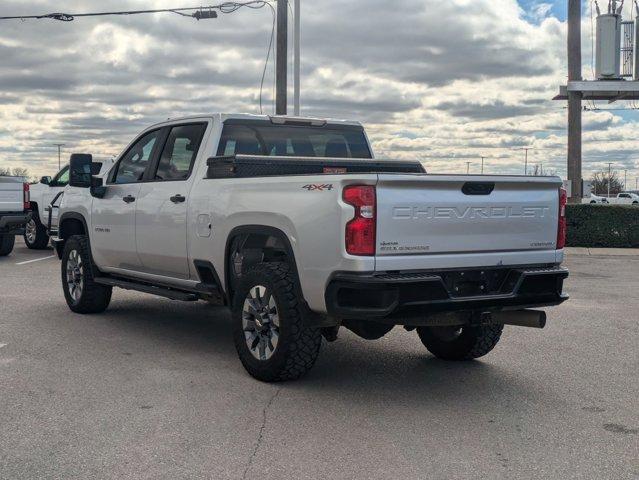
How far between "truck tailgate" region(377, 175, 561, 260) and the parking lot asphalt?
3.58ft

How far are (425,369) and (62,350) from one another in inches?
126

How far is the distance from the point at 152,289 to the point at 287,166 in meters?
1.86

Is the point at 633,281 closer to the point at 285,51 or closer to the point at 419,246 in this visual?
the point at 419,246

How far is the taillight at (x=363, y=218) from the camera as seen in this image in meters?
4.95

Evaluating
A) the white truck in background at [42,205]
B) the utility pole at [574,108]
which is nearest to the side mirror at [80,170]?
the white truck in background at [42,205]

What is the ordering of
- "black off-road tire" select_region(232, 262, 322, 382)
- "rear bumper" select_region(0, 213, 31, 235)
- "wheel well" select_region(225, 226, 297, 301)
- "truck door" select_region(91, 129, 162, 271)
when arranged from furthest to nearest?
"rear bumper" select_region(0, 213, 31, 235) < "truck door" select_region(91, 129, 162, 271) < "wheel well" select_region(225, 226, 297, 301) < "black off-road tire" select_region(232, 262, 322, 382)

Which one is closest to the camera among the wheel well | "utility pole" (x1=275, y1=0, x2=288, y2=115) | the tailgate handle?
the tailgate handle

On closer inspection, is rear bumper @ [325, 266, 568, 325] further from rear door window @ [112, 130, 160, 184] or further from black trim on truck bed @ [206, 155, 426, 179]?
rear door window @ [112, 130, 160, 184]

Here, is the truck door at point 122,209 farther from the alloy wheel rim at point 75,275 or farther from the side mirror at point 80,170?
the alloy wheel rim at point 75,275

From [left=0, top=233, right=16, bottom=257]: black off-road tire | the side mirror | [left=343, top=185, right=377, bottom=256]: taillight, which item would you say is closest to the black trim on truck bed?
[left=343, top=185, right=377, bottom=256]: taillight

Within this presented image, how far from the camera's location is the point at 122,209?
779 centimetres

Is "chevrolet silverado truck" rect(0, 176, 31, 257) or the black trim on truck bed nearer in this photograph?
the black trim on truck bed

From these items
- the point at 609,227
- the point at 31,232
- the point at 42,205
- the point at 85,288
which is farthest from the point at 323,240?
the point at 609,227

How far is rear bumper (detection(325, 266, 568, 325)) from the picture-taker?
4.97 meters
